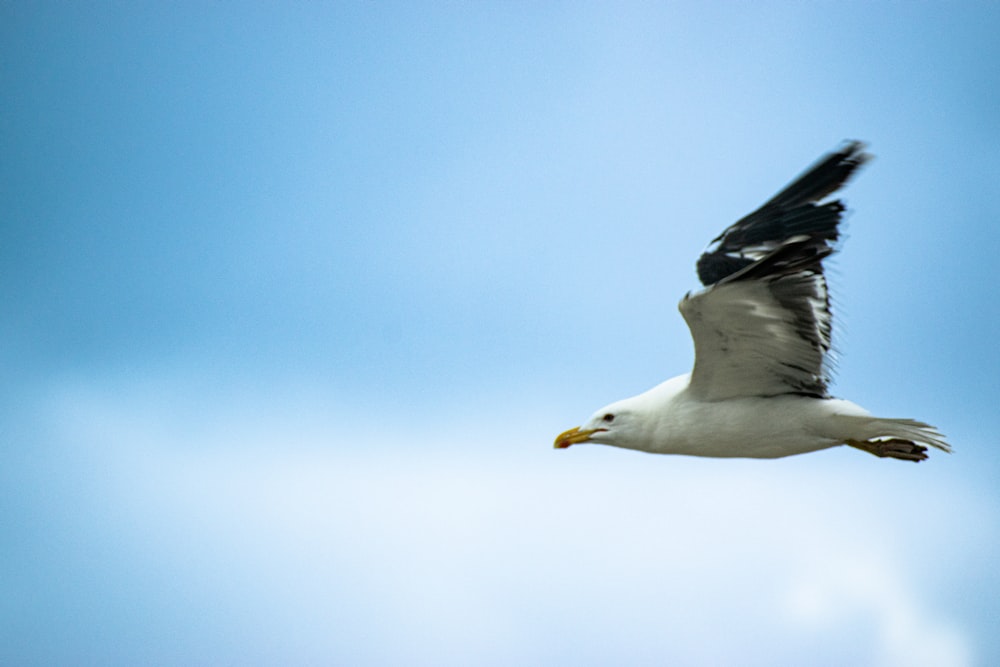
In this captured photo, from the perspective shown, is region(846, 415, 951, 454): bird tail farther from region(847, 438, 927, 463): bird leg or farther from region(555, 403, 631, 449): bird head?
region(555, 403, 631, 449): bird head

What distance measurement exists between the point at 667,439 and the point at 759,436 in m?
0.67

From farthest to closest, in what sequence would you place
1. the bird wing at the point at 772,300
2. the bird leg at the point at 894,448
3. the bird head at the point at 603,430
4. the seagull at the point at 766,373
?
the bird head at the point at 603,430 < the bird leg at the point at 894,448 < the seagull at the point at 766,373 < the bird wing at the point at 772,300

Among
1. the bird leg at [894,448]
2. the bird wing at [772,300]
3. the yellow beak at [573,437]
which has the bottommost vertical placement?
the bird leg at [894,448]

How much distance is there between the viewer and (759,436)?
7.99 metres

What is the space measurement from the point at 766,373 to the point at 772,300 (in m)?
0.78

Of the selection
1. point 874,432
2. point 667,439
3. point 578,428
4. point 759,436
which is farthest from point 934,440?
point 578,428

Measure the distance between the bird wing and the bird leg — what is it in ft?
1.98

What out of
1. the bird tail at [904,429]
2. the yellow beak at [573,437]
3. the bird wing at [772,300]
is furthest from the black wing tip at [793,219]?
the yellow beak at [573,437]

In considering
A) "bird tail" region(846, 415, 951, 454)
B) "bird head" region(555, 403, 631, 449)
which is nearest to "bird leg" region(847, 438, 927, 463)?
"bird tail" region(846, 415, 951, 454)

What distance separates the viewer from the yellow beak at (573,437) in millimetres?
8531

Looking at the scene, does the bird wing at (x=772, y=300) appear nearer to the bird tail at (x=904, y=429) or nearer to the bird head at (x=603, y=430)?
the bird tail at (x=904, y=429)

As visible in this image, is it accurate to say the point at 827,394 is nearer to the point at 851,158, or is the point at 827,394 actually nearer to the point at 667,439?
the point at 667,439

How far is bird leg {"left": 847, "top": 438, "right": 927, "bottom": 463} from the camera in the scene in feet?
27.0

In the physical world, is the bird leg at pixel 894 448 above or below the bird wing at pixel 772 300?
below
